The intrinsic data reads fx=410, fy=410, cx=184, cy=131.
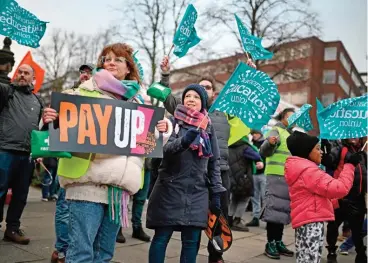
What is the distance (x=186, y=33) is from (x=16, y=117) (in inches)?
79.1

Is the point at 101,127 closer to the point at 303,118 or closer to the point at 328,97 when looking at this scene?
the point at 303,118

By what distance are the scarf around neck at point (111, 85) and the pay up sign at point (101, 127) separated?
8 centimetres

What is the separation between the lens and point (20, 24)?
403cm

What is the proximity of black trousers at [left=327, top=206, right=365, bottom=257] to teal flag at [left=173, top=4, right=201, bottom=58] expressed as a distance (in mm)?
2725

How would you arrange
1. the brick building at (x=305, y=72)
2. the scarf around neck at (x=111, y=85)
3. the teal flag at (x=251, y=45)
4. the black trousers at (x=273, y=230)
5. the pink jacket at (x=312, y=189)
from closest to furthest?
1. the scarf around neck at (x=111, y=85)
2. the pink jacket at (x=312, y=189)
3. the teal flag at (x=251, y=45)
4. the black trousers at (x=273, y=230)
5. the brick building at (x=305, y=72)

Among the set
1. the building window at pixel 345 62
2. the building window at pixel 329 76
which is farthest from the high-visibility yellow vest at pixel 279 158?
the building window at pixel 345 62

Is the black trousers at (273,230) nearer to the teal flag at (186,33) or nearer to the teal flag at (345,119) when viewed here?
the teal flag at (345,119)

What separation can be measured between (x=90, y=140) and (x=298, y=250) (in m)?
2.44

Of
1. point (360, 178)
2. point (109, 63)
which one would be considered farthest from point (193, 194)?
point (360, 178)

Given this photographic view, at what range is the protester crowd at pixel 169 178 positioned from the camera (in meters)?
2.50

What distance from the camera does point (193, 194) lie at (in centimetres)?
331

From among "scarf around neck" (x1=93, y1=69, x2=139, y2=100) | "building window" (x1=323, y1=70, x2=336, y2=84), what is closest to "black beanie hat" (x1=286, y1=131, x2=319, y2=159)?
"scarf around neck" (x1=93, y1=69, x2=139, y2=100)

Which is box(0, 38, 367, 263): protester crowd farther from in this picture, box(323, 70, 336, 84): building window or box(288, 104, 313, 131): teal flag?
box(323, 70, 336, 84): building window

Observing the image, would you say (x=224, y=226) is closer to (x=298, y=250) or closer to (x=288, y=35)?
(x=298, y=250)
